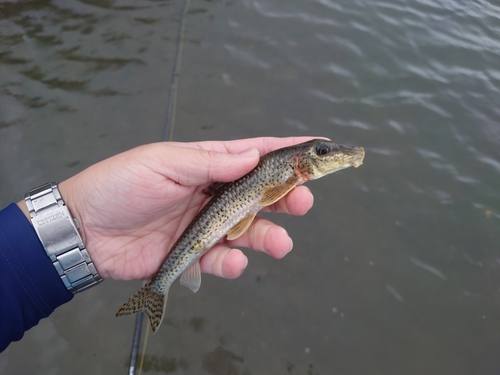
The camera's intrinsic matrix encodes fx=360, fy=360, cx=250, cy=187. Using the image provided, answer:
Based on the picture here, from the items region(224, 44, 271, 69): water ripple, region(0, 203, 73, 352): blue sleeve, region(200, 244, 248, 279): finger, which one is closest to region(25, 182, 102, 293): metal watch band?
region(0, 203, 73, 352): blue sleeve

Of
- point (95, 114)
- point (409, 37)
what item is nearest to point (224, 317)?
point (95, 114)

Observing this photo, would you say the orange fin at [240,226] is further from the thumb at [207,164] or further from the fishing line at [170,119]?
the fishing line at [170,119]

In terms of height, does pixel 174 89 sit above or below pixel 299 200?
below

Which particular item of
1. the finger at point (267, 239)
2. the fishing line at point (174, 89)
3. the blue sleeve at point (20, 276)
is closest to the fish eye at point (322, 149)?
the finger at point (267, 239)

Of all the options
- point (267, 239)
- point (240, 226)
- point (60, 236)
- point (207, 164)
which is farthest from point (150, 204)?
point (267, 239)

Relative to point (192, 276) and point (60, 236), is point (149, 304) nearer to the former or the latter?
point (192, 276)

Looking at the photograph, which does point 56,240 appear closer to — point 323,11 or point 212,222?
A: point 212,222
